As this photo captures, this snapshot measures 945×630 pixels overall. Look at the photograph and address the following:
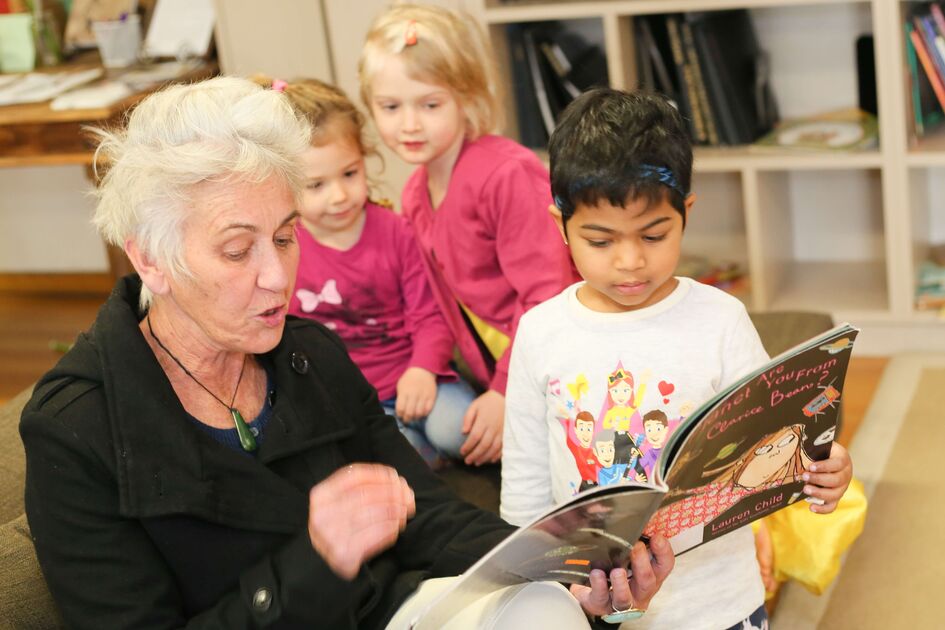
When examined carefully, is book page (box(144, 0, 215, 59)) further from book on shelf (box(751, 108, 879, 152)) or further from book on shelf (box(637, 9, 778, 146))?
book on shelf (box(751, 108, 879, 152))

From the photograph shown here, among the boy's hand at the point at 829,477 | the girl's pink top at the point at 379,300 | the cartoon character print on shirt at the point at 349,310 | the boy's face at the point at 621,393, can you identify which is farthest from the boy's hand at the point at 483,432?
the boy's hand at the point at 829,477

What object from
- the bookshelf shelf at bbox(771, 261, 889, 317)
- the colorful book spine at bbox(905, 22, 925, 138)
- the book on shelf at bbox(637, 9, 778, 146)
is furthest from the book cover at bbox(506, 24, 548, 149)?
the colorful book spine at bbox(905, 22, 925, 138)

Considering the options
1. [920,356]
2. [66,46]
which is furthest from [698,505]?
[66,46]

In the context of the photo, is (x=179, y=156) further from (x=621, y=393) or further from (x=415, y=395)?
(x=415, y=395)

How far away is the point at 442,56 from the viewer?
2.12m

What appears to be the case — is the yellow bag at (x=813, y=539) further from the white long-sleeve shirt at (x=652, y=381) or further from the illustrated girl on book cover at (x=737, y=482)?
the illustrated girl on book cover at (x=737, y=482)

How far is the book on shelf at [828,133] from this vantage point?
3.03 metres

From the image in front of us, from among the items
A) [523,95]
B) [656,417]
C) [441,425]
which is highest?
[523,95]

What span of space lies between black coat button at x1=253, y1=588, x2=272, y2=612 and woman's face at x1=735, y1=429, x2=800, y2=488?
0.51 metres

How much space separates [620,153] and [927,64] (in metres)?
1.75

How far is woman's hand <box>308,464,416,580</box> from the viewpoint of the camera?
1.24m

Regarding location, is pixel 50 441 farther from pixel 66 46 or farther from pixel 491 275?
pixel 66 46

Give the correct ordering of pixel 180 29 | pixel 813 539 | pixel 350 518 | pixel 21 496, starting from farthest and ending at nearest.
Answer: pixel 180 29 → pixel 813 539 → pixel 21 496 → pixel 350 518

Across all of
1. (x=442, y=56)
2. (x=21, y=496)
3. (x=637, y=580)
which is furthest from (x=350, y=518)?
(x=442, y=56)
